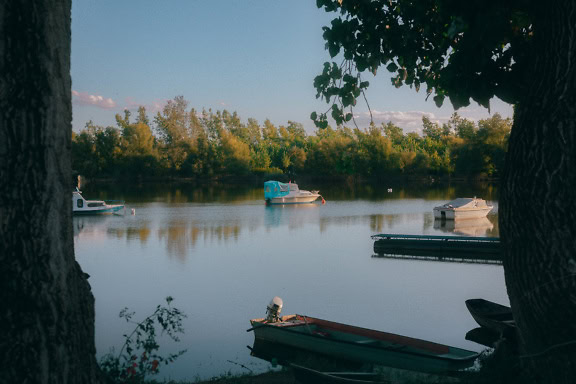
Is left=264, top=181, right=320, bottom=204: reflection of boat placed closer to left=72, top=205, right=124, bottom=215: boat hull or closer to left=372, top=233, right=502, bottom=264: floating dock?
left=72, top=205, right=124, bottom=215: boat hull

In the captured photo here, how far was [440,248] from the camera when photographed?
67.2ft

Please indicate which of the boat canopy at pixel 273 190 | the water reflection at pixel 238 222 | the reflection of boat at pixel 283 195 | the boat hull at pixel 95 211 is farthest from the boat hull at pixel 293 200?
the boat hull at pixel 95 211

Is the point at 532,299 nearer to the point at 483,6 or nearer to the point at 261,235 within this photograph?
the point at 483,6

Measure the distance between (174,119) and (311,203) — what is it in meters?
59.0

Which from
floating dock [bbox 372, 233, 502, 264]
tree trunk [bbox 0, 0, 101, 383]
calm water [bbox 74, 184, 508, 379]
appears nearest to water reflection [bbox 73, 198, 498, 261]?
calm water [bbox 74, 184, 508, 379]

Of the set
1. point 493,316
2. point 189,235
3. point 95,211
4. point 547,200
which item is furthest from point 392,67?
point 95,211

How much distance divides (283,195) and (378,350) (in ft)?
119

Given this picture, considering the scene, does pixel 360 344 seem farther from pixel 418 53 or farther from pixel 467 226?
pixel 467 226

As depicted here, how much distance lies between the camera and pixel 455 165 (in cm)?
7769

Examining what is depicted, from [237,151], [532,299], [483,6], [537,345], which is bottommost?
[537,345]

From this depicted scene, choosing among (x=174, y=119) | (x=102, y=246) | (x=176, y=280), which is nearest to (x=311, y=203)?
(x=102, y=246)

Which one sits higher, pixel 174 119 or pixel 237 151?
pixel 174 119

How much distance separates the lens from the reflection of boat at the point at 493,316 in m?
8.97

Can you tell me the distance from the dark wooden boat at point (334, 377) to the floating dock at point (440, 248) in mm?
14026
